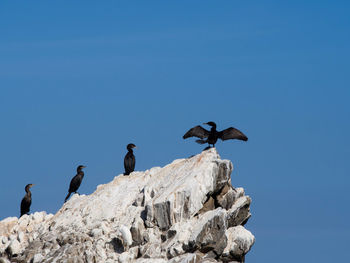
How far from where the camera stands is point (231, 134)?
48.7m

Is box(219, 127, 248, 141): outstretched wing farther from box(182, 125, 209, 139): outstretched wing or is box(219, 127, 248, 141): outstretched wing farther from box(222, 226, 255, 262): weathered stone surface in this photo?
box(222, 226, 255, 262): weathered stone surface

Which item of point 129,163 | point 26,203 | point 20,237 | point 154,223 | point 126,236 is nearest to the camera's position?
point 126,236

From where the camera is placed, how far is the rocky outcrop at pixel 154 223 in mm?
44156

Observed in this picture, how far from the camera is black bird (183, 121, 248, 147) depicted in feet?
158

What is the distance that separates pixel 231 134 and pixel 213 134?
3.15ft

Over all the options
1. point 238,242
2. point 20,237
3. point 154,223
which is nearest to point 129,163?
point 154,223

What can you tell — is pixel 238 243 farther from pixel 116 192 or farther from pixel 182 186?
pixel 116 192

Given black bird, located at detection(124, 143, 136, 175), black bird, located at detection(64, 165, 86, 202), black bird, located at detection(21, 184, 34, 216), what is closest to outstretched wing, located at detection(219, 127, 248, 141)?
black bird, located at detection(124, 143, 136, 175)

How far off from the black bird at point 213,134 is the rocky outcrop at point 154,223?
1.01 meters

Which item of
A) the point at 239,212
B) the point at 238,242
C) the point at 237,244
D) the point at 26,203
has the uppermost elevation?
the point at 26,203

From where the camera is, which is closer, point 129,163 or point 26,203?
point 129,163

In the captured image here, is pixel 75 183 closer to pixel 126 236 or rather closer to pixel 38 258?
pixel 38 258

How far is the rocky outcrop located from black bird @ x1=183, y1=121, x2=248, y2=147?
3.33 feet

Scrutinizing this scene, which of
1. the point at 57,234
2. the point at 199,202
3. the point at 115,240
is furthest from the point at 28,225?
the point at 199,202
